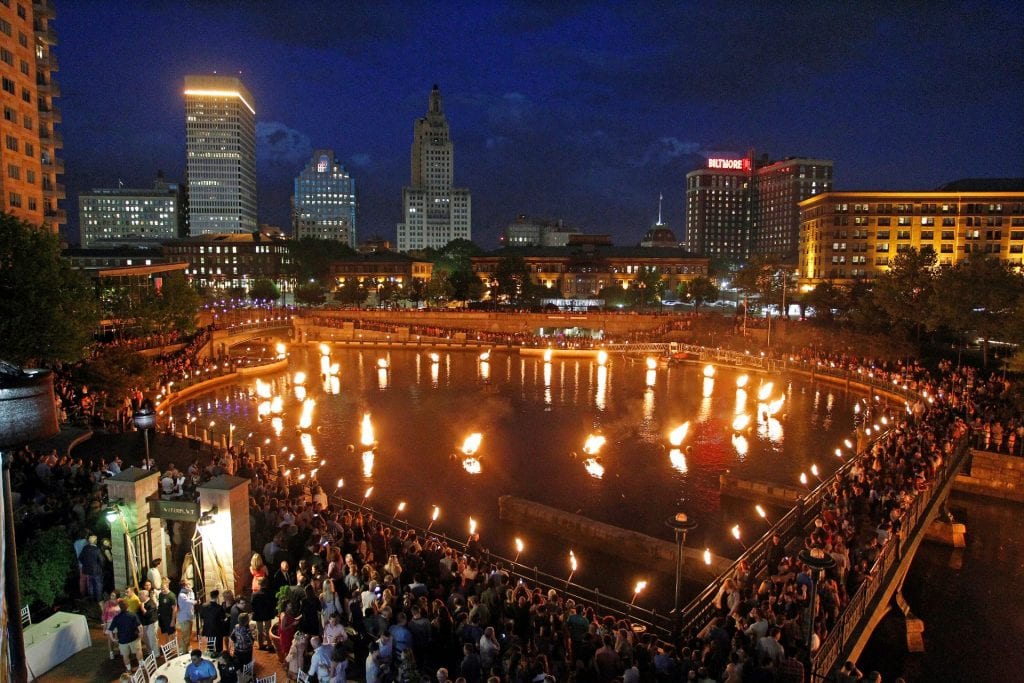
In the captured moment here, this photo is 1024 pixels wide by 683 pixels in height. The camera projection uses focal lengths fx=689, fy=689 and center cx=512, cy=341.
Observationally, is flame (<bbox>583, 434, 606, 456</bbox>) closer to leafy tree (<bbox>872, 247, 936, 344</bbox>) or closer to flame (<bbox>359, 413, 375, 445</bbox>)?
flame (<bbox>359, 413, 375, 445</bbox>)

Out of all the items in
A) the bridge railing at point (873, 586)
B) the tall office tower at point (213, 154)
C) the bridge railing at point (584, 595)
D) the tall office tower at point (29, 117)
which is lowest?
the bridge railing at point (584, 595)

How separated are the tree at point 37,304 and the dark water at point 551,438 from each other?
820 centimetres

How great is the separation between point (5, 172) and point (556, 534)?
47.7 metres

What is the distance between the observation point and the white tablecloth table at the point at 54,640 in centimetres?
962

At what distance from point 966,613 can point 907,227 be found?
10566 cm

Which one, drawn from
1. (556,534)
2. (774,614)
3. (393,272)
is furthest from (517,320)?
(774,614)

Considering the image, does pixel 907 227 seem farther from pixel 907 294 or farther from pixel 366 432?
pixel 366 432

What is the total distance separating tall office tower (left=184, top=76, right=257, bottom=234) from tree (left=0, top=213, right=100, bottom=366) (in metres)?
158

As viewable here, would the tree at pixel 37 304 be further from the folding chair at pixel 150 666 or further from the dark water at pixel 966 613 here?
the dark water at pixel 966 613

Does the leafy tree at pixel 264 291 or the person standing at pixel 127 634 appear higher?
the leafy tree at pixel 264 291

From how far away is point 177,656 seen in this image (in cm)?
1007

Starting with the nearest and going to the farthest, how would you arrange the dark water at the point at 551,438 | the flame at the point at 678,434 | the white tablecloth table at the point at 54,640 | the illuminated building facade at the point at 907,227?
the white tablecloth table at the point at 54,640, the dark water at the point at 551,438, the flame at the point at 678,434, the illuminated building facade at the point at 907,227

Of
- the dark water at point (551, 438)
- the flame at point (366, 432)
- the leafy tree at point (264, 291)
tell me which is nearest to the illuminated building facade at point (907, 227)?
the dark water at point (551, 438)

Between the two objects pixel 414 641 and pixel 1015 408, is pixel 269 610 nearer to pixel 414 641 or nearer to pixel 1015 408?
pixel 414 641
